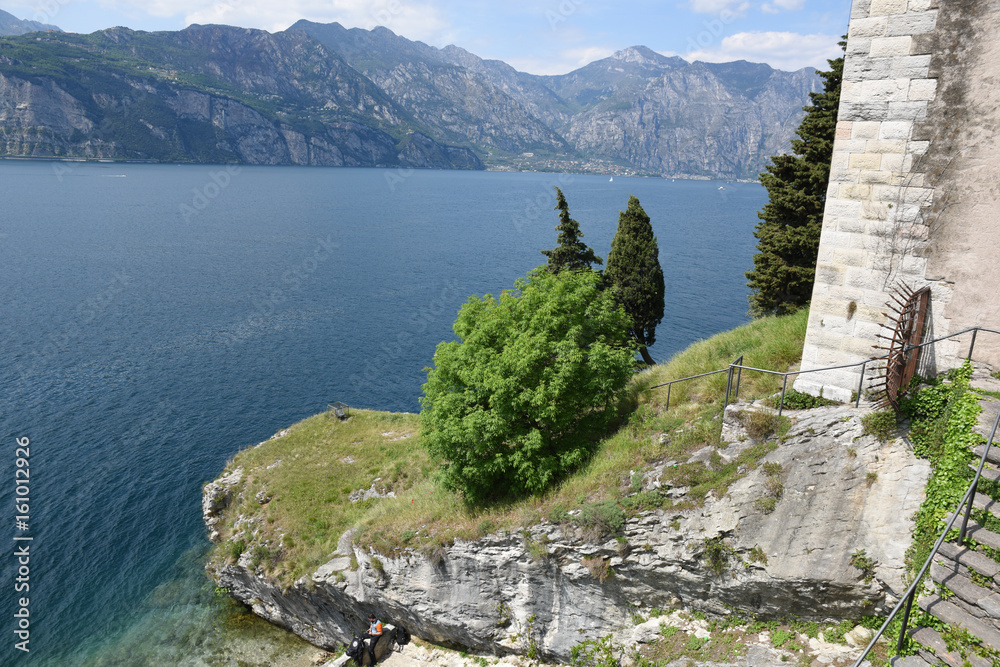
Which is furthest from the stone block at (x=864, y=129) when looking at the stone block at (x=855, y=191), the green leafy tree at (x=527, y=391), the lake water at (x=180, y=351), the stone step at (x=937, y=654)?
the lake water at (x=180, y=351)

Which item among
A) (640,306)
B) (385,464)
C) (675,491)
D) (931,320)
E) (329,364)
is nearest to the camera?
(931,320)

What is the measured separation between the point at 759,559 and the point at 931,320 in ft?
21.0

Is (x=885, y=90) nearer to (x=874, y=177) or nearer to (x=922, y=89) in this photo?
(x=922, y=89)

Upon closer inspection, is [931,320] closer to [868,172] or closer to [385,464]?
[868,172]

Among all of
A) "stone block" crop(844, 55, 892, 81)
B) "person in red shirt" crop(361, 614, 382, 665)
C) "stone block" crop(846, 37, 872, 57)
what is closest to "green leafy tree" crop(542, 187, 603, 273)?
"stone block" crop(844, 55, 892, 81)

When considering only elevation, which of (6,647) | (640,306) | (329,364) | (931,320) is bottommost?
(6,647)

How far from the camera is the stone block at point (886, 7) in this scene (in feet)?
36.8

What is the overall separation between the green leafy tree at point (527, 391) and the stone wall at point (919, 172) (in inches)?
277

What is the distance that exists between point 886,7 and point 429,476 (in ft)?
73.5

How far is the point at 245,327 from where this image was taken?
Answer: 2264 inches

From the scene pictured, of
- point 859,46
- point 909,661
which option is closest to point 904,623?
point 909,661

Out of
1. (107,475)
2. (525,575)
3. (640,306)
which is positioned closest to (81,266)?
(107,475)

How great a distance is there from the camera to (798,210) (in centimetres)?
2331

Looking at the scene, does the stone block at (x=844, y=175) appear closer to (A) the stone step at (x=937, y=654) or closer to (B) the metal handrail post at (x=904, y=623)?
(B) the metal handrail post at (x=904, y=623)
